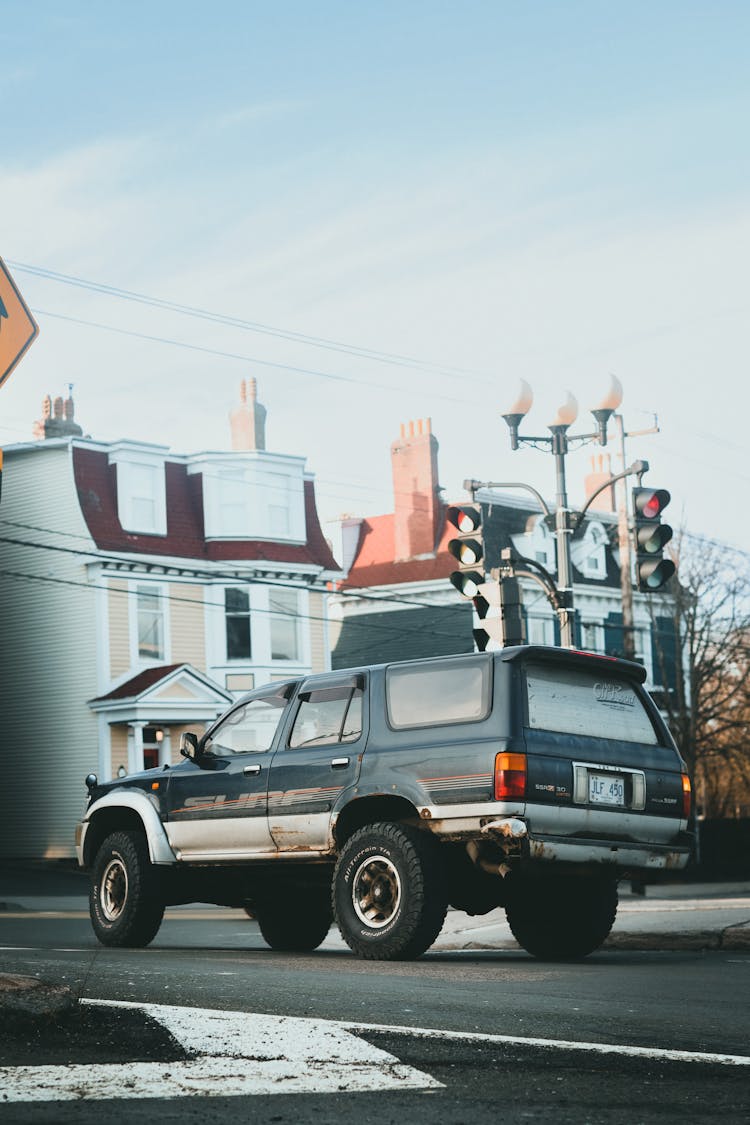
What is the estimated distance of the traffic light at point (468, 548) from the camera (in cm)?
1544

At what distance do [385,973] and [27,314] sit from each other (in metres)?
4.05

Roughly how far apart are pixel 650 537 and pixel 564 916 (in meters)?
5.06

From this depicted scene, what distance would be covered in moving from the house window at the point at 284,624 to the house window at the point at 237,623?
742 mm

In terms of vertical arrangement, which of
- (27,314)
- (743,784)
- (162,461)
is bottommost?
(743,784)

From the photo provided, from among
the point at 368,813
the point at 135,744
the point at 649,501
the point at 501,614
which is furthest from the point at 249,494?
the point at 368,813

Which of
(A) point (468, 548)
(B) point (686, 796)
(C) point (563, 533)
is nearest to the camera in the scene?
(B) point (686, 796)

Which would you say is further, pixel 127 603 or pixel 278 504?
pixel 278 504

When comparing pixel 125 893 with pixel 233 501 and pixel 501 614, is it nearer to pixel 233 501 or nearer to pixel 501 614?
pixel 501 614

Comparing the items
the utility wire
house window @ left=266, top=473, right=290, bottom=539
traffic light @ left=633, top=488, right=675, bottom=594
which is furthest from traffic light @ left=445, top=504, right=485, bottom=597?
house window @ left=266, top=473, right=290, bottom=539

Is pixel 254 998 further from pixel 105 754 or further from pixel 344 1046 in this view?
pixel 105 754

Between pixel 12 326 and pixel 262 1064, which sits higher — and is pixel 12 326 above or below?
above

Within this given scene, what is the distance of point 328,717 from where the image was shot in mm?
10938

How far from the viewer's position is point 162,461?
41.3 meters

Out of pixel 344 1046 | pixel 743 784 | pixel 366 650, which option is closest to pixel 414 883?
pixel 344 1046
